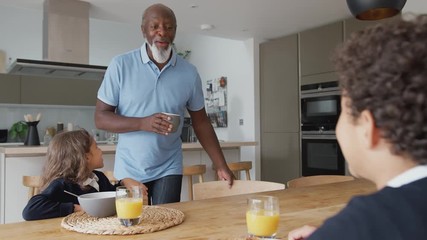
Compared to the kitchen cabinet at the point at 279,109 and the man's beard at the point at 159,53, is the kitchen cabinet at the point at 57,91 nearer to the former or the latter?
the kitchen cabinet at the point at 279,109

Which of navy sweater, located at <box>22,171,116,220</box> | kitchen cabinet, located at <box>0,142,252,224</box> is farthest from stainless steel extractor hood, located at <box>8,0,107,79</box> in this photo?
navy sweater, located at <box>22,171,116,220</box>

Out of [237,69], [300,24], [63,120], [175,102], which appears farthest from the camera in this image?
[63,120]

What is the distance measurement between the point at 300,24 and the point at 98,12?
6.74ft

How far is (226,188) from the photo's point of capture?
1.73 meters

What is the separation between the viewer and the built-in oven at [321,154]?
13.5ft

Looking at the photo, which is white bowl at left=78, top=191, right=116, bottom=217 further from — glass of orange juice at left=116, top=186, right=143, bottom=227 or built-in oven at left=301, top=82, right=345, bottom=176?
built-in oven at left=301, top=82, right=345, bottom=176

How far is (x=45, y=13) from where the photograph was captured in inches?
142

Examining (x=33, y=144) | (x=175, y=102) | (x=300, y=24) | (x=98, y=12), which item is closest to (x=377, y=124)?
(x=175, y=102)

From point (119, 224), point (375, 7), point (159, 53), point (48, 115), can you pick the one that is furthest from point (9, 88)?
point (119, 224)

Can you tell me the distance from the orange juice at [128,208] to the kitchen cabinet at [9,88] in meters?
4.96

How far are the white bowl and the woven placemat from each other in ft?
0.05

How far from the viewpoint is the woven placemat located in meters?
0.93

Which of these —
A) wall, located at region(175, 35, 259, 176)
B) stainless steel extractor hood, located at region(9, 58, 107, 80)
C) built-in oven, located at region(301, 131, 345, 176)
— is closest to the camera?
stainless steel extractor hood, located at region(9, 58, 107, 80)

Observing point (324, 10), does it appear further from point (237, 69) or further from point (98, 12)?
point (98, 12)
